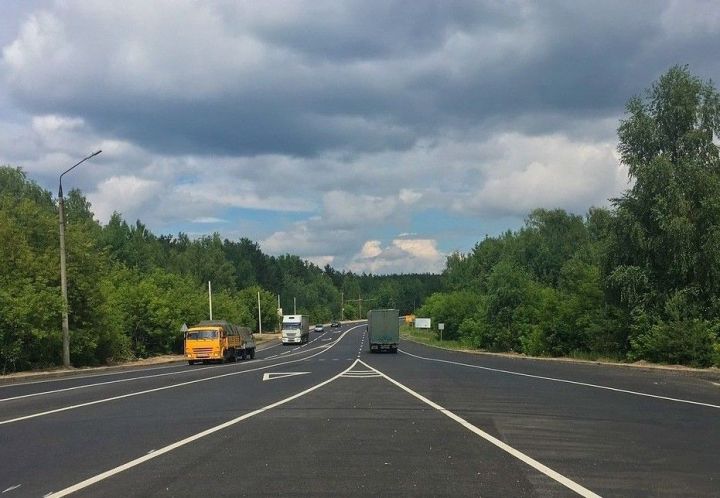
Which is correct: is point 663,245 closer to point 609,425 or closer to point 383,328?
point 609,425

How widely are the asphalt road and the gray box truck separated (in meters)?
40.0

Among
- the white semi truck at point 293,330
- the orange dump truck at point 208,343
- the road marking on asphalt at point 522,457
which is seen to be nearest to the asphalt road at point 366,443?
the road marking on asphalt at point 522,457

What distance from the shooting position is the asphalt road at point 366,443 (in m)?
7.73

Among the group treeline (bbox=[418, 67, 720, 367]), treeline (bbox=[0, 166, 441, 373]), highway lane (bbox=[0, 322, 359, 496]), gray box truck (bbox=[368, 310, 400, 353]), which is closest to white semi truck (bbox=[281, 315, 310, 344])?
treeline (bbox=[0, 166, 441, 373])

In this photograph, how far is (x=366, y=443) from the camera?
10.4 meters

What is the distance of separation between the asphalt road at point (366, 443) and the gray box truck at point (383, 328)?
40.0m

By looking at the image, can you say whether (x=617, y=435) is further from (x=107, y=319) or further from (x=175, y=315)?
(x=175, y=315)

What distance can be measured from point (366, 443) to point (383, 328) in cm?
4950

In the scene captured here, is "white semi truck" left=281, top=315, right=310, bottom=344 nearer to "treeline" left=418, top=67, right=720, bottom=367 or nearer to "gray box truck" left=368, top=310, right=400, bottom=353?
"gray box truck" left=368, top=310, right=400, bottom=353

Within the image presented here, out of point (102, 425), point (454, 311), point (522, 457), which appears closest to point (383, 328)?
point (454, 311)

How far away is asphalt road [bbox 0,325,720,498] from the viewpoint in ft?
25.4

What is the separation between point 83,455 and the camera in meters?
9.75

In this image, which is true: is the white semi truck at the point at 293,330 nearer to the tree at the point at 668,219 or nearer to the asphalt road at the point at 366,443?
the tree at the point at 668,219

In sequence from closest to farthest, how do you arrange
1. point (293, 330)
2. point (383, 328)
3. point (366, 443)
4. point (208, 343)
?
point (366, 443), point (208, 343), point (383, 328), point (293, 330)
